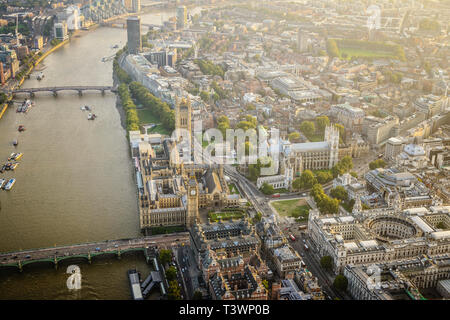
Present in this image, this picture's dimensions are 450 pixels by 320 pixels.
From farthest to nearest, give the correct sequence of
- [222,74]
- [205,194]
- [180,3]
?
1. [180,3]
2. [222,74]
3. [205,194]

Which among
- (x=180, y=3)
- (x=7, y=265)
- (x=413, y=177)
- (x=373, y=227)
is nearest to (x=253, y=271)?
(x=373, y=227)

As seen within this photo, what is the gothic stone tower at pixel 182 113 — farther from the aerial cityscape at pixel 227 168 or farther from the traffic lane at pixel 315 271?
the traffic lane at pixel 315 271

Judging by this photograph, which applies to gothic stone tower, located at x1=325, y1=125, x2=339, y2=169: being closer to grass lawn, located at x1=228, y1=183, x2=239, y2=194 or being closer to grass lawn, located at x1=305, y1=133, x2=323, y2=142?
grass lawn, located at x1=305, y1=133, x2=323, y2=142

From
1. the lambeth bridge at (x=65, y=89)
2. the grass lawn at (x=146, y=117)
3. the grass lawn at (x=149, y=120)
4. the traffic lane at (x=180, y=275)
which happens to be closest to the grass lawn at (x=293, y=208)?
the traffic lane at (x=180, y=275)

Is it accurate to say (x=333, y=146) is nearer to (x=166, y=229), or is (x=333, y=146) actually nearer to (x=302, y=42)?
(x=166, y=229)
